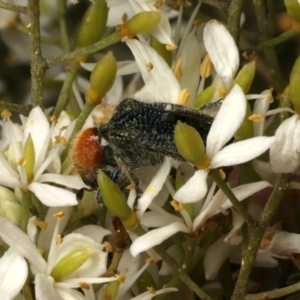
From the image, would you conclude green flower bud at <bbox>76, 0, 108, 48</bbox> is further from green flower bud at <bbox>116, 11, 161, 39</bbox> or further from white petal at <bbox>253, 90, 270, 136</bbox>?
white petal at <bbox>253, 90, 270, 136</bbox>

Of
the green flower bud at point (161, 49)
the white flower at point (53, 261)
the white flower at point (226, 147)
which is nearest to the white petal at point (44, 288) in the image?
the white flower at point (53, 261)

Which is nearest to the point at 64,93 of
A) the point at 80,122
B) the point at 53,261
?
the point at 80,122

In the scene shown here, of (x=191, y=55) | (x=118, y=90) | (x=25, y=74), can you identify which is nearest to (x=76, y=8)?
(x=25, y=74)

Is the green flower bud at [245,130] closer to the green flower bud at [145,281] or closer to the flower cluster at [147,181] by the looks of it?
the flower cluster at [147,181]

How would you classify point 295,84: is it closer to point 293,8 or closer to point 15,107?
point 293,8

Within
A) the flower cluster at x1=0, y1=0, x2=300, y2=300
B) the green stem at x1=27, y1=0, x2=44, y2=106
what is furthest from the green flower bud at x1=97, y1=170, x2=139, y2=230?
the green stem at x1=27, y1=0, x2=44, y2=106

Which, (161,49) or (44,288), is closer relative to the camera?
(44,288)

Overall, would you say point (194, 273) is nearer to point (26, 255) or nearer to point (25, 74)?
point (26, 255)
